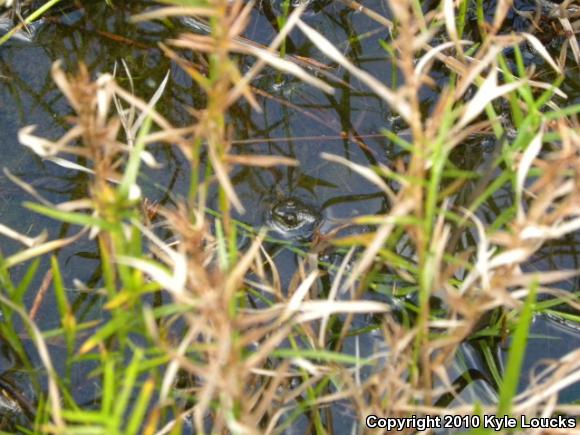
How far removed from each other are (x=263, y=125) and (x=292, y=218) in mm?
249

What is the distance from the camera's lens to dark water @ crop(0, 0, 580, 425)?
5.05ft

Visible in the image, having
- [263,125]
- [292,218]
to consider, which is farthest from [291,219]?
[263,125]

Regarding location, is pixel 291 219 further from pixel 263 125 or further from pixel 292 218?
pixel 263 125

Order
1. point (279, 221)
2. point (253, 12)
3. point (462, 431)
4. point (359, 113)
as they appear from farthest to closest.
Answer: point (253, 12), point (359, 113), point (279, 221), point (462, 431)

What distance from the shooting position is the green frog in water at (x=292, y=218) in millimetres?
1600

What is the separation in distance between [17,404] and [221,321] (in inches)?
25.9

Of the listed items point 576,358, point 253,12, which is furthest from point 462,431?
point 253,12

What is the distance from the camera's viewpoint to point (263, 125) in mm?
1750

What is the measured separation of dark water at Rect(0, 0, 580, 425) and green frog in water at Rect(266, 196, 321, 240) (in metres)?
0.02

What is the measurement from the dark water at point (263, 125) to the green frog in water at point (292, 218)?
2cm

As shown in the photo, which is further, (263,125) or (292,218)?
(263,125)

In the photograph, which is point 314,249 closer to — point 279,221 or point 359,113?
point 279,221

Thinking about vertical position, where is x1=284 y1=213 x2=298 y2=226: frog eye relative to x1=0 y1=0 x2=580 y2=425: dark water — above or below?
below

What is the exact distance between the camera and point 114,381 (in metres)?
1.11
